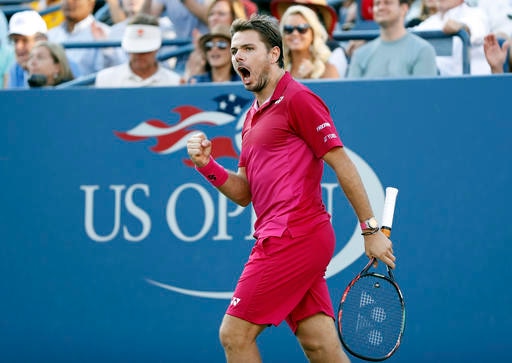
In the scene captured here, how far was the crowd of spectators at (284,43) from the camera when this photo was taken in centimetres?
743

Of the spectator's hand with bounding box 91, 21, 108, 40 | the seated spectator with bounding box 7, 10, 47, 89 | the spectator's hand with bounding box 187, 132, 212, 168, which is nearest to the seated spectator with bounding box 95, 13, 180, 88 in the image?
the seated spectator with bounding box 7, 10, 47, 89

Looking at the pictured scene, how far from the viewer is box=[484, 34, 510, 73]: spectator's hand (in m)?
7.23

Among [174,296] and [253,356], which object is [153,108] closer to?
[174,296]

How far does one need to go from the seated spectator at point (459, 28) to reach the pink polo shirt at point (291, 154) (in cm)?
310

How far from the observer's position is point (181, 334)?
22.0 feet

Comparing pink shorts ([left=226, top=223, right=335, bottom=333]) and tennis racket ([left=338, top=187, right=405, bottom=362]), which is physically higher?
pink shorts ([left=226, top=223, right=335, bottom=333])

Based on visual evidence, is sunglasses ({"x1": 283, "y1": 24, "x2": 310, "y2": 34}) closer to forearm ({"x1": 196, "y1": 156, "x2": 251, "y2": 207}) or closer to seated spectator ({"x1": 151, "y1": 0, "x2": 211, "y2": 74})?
seated spectator ({"x1": 151, "y1": 0, "x2": 211, "y2": 74})

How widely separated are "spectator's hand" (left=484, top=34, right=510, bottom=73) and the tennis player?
2.73 metres

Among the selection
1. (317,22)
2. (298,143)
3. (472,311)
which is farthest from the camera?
(317,22)

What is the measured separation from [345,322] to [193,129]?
6.55ft

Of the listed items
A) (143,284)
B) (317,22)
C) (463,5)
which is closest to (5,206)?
(143,284)

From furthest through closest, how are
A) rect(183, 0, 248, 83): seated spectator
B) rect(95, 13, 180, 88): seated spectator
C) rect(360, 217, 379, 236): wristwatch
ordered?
rect(183, 0, 248, 83): seated spectator → rect(95, 13, 180, 88): seated spectator → rect(360, 217, 379, 236): wristwatch

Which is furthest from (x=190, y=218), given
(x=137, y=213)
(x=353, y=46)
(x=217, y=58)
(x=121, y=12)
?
(x=121, y=12)

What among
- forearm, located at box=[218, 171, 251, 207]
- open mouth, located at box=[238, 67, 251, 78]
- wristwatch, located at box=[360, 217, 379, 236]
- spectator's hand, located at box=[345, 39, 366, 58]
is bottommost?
wristwatch, located at box=[360, 217, 379, 236]
